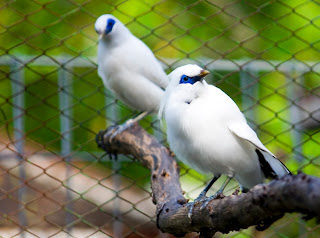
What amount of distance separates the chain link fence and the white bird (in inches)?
2.5

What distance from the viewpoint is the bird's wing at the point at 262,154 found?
1424mm

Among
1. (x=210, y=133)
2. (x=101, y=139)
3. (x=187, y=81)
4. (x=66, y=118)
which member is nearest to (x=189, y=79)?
(x=187, y=81)

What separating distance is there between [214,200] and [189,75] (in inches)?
13.5

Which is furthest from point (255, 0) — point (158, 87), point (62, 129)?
point (62, 129)

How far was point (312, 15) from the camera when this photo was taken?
2.60 m

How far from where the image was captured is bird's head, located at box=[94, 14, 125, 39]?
2154mm

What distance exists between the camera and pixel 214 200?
4.19 ft

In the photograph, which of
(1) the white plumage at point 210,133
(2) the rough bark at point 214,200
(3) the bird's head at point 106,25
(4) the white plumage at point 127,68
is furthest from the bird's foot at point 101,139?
(1) the white plumage at point 210,133

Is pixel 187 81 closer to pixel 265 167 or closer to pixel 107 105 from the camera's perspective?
pixel 265 167

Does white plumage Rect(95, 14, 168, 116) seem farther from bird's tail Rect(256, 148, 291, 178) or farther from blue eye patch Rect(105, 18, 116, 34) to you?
bird's tail Rect(256, 148, 291, 178)

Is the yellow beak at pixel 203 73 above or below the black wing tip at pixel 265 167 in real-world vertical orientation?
above

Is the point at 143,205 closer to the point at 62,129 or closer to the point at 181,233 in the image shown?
the point at 62,129

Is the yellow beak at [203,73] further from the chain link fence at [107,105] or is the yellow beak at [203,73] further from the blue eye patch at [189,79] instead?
the chain link fence at [107,105]

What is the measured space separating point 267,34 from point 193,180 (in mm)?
772
